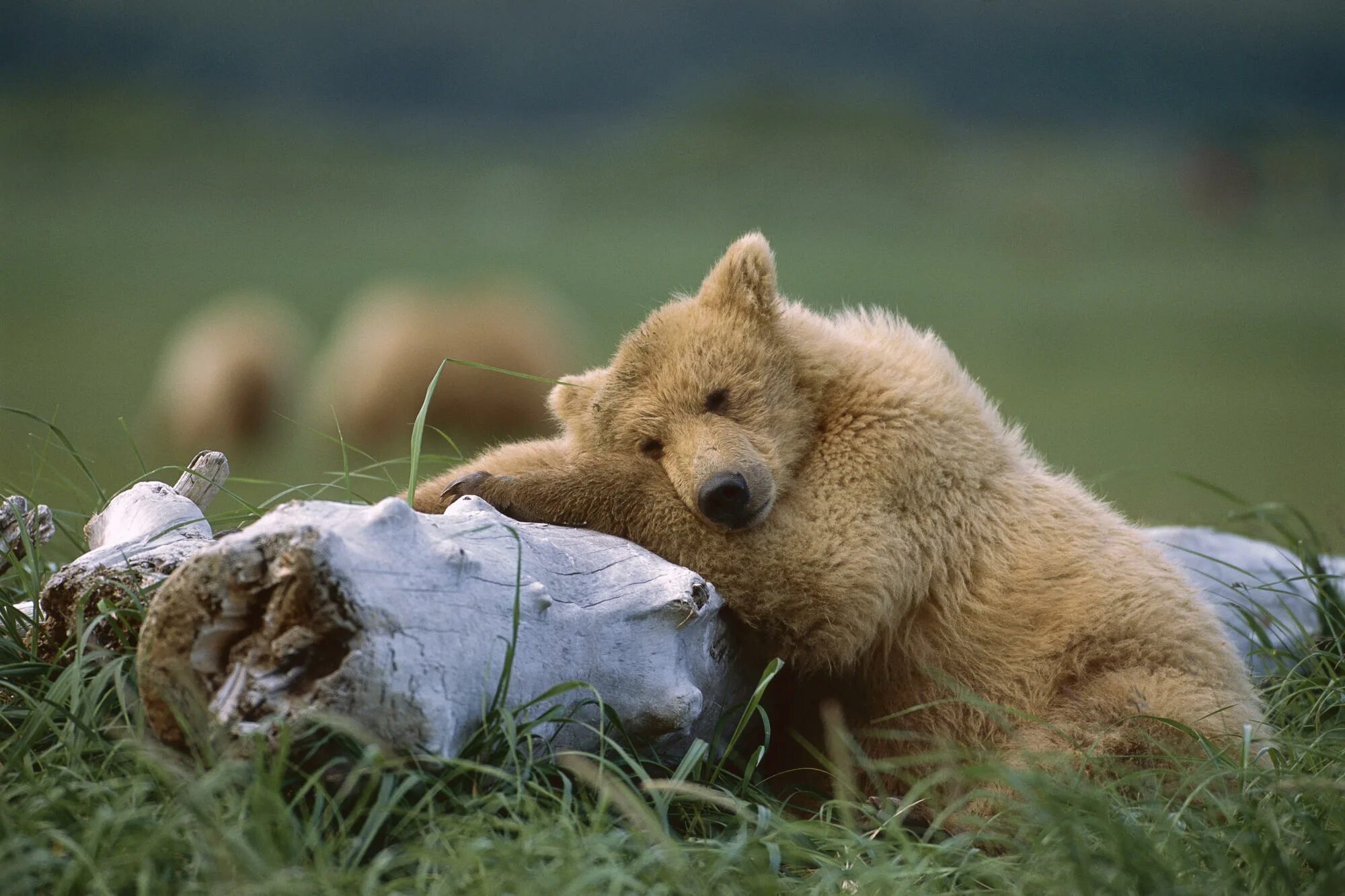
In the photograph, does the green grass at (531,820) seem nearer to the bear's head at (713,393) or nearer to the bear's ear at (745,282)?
the bear's head at (713,393)

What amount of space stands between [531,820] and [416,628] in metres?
0.50

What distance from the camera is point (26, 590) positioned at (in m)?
3.44

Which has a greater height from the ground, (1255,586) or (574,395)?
(1255,586)

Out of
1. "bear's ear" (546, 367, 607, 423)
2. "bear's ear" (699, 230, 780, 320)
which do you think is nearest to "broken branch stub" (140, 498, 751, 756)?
"bear's ear" (546, 367, 607, 423)

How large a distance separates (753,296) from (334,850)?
2.02 metres

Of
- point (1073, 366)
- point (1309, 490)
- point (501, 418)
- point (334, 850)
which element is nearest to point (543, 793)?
point (334, 850)

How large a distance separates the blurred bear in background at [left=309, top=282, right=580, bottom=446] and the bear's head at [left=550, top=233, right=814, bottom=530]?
8.26 m

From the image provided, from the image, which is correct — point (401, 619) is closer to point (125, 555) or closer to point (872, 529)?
point (125, 555)

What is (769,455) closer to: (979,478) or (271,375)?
(979,478)

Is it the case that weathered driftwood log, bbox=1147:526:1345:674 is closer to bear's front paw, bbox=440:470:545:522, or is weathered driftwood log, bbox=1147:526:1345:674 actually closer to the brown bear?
the brown bear

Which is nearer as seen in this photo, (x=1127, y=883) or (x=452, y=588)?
(x=1127, y=883)

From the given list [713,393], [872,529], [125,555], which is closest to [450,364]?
[713,393]

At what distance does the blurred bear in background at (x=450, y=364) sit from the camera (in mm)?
12102

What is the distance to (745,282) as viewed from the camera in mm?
3650
